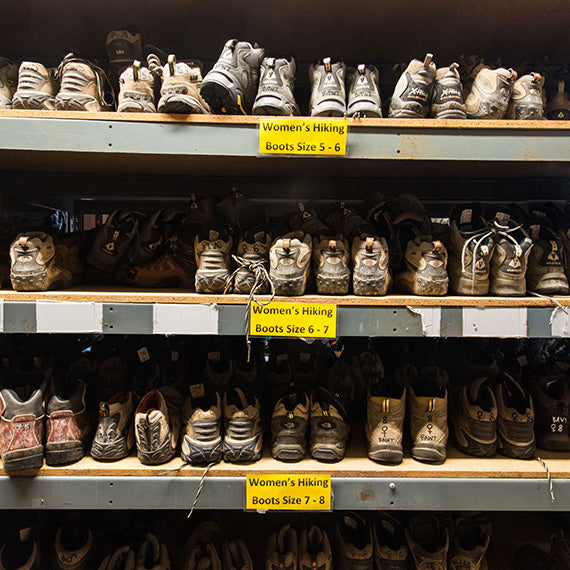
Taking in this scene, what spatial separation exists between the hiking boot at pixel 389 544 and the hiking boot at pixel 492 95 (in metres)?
1.26

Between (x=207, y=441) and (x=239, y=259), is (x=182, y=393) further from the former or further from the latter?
(x=239, y=259)

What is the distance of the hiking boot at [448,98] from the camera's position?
1009 millimetres

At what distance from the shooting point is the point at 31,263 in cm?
104

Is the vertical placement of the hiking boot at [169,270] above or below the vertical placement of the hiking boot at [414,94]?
below

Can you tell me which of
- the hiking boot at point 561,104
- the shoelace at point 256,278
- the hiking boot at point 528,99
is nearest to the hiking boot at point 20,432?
the shoelace at point 256,278

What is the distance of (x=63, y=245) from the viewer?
1276 mm

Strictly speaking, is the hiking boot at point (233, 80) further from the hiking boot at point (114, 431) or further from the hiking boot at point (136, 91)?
the hiking boot at point (114, 431)

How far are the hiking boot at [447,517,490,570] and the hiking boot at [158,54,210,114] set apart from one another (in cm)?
148

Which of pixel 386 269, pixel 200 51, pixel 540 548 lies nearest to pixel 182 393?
pixel 386 269

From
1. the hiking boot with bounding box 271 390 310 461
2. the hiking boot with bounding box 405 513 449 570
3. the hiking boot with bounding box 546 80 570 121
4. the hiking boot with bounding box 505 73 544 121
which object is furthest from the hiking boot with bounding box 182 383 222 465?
the hiking boot with bounding box 546 80 570 121

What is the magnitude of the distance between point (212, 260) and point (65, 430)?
24.1 inches

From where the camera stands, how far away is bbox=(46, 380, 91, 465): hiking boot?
104cm

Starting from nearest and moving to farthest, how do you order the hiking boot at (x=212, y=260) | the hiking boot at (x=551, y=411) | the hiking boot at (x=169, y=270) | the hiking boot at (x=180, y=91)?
the hiking boot at (x=180, y=91), the hiking boot at (x=212, y=260), the hiking boot at (x=551, y=411), the hiking boot at (x=169, y=270)

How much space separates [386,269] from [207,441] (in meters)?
0.68
